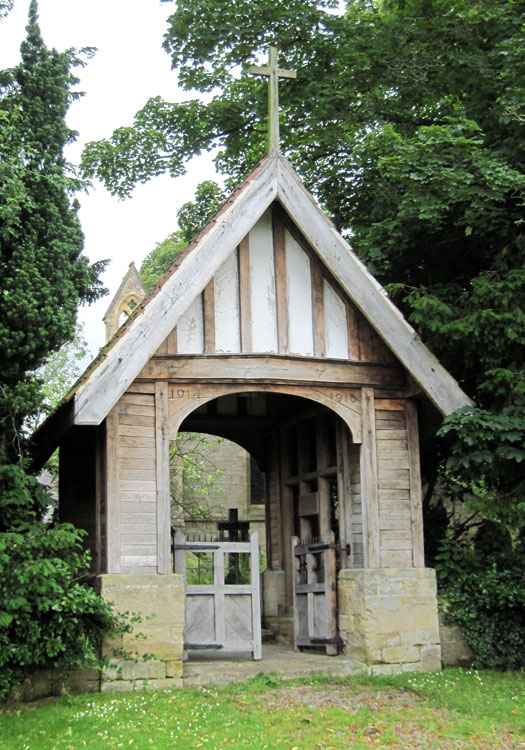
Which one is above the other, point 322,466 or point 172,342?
point 172,342

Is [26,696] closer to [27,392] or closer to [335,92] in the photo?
[27,392]

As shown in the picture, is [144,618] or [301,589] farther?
[301,589]

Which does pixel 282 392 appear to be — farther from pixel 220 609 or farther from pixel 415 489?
pixel 220 609

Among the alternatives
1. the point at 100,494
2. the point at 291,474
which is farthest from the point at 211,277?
the point at 291,474

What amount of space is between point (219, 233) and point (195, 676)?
212 inches

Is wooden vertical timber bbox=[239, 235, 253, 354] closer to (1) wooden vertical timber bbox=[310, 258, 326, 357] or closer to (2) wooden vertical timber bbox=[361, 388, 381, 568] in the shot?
(1) wooden vertical timber bbox=[310, 258, 326, 357]

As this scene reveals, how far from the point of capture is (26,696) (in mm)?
10258

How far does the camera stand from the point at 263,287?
40.3 ft

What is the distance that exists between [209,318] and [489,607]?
5.37 metres

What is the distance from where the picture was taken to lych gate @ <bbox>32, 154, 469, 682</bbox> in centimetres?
1126

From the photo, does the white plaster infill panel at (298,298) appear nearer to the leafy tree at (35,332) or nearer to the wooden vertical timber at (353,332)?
the wooden vertical timber at (353,332)

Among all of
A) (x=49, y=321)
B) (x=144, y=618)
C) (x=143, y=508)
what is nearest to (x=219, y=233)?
(x=49, y=321)

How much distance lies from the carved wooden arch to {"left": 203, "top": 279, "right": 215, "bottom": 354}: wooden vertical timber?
512 mm

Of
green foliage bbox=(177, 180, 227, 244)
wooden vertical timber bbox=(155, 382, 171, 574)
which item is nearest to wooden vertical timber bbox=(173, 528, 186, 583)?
wooden vertical timber bbox=(155, 382, 171, 574)
